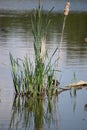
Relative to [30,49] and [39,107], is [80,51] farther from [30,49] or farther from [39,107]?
[39,107]

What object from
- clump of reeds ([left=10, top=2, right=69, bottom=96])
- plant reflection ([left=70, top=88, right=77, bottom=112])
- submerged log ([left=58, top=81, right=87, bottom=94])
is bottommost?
plant reflection ([left=70, top=88, right=77, bottom=112])

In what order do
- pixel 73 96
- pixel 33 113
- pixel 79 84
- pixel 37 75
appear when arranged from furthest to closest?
pixel 79 84, pixel 73 96, pixel 37 75, pixel 33 113

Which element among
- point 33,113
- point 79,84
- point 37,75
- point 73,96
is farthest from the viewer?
point 79,84

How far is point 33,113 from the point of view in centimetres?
909

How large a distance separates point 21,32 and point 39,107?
11817 millimetres

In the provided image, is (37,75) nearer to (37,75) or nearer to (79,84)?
(37,75)

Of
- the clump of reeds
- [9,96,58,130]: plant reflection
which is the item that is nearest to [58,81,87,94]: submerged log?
the clump of reeds

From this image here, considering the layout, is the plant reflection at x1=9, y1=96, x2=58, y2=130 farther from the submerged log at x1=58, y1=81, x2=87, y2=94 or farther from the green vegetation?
the submerged log at x1=58, y1=81, x2=87, y2=94

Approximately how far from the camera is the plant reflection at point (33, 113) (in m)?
8.34

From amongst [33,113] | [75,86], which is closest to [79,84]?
[75,86]

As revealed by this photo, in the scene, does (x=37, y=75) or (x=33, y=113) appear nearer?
(x=33, y=113)

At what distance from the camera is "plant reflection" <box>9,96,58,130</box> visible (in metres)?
8.34

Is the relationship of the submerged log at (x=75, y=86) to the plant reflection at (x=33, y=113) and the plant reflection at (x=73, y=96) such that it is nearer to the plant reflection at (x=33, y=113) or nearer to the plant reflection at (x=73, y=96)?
the plant reflection at (x=73, y=96)

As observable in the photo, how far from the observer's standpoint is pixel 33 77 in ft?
33.0
